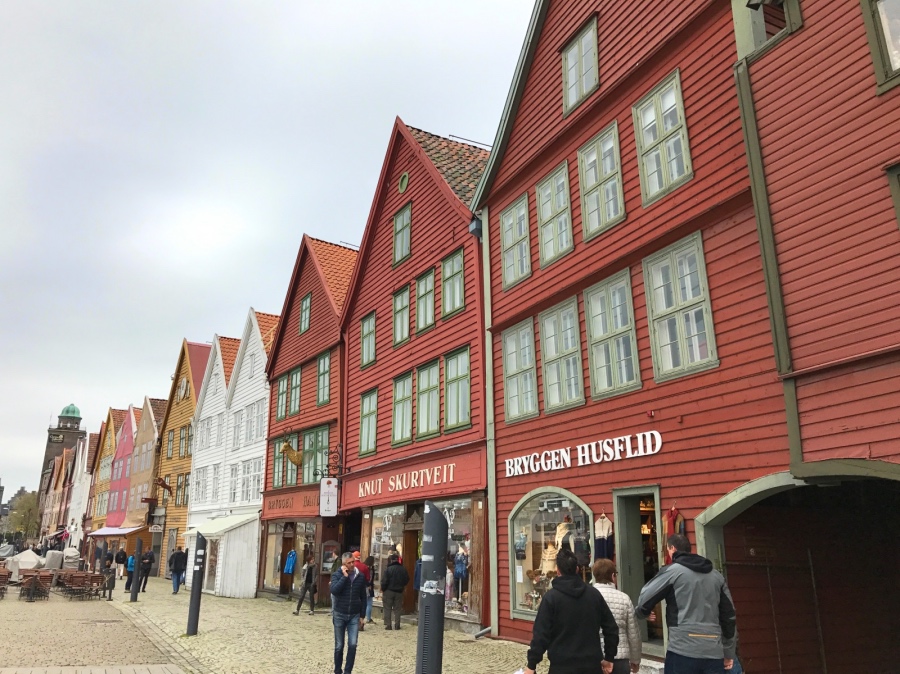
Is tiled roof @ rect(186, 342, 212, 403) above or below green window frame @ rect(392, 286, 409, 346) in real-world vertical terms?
above

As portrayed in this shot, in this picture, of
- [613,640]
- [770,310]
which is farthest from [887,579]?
[613,640]

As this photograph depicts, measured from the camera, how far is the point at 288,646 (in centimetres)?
1357

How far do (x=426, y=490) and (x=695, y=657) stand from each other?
451 inches

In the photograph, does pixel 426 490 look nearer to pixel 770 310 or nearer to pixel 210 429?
pixel 770 310

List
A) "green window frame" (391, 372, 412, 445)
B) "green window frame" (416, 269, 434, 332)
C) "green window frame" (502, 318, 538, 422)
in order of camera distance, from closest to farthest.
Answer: "green window frame" (502, 318, 538, 422)
"green window frame" (416, 269, 434, 332)
"green window frame" (391, 372, 412, 445)

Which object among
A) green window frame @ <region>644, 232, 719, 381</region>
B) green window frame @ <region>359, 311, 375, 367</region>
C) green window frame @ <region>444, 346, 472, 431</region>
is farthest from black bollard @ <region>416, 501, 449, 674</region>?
green window frame @ <region>359, 311, 375, 367</region>

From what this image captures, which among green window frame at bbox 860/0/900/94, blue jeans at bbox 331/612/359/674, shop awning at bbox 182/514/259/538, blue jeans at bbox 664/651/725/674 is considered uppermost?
green window frame at bbox 860/0/900/94

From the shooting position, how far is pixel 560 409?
12711mm

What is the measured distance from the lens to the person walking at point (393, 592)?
16.1 meters

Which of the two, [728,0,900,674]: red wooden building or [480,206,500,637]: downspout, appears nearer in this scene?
[728,0,900,674]: red wooden building

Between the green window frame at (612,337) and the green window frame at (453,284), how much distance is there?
4.79m

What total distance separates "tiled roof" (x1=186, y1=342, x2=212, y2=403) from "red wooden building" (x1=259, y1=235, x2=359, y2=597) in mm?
11517

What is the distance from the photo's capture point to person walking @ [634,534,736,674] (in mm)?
5797

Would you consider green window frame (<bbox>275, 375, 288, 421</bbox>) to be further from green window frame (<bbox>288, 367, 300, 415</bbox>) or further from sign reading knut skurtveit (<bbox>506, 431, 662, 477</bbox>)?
sign reading knut skurtveit (<bbox>506, 431, 662, 477</bbox>)
